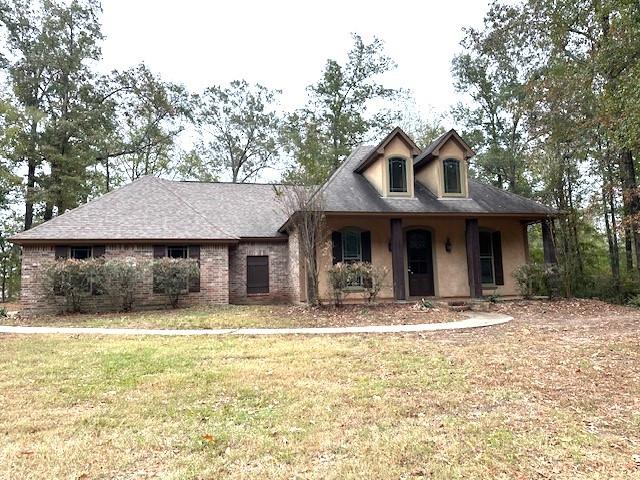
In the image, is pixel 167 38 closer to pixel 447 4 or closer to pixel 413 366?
pixel 447 4

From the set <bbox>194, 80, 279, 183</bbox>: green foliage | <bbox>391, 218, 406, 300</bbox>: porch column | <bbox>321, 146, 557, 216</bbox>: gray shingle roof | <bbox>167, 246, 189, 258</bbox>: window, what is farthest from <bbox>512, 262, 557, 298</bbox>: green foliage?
Answer: <bbox>194, 80, 279, 183</bbox>: green foliage

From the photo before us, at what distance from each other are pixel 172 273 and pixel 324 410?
413 inches

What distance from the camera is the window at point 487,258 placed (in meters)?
16.1

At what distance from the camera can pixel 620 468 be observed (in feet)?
9.65

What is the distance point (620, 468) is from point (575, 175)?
2046cm

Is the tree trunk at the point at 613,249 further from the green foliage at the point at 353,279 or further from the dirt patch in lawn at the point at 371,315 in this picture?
the green foliage at the point at 353,279

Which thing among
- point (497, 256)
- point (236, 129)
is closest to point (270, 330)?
point (497, 256)

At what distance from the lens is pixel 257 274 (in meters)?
16.1

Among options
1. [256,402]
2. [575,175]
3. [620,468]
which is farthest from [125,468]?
[575,175]

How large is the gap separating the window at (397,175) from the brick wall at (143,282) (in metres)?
6.26

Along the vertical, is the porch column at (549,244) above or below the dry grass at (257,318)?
above

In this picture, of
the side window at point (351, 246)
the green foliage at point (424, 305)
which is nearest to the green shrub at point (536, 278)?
the green foliage at point (424, 305)

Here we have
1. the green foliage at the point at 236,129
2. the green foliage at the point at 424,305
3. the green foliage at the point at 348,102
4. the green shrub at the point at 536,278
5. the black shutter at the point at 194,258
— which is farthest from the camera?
the green foliage at the point at 236,129

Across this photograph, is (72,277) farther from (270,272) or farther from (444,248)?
(444,248)
